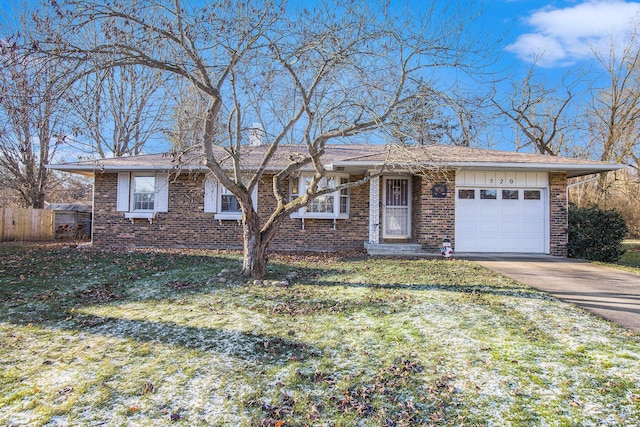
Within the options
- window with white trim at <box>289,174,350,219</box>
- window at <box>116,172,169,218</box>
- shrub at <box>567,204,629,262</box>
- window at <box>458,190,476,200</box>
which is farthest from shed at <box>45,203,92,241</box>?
shrub at <box>567,204,629,262</box>

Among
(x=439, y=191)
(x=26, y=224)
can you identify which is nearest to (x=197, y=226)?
(x=439, y=191)

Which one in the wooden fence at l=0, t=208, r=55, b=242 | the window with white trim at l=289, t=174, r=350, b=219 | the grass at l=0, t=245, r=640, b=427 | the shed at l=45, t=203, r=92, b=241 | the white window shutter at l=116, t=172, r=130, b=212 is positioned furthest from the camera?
the shed at l=45, t=203, r=92, b=241

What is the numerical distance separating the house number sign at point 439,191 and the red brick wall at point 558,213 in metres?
3.07

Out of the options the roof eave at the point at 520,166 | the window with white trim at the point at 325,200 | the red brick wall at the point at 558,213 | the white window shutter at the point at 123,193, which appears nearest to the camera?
the roof eave at the point at 520,166

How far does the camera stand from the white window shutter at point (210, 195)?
1238cm

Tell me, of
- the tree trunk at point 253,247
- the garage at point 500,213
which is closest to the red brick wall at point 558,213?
the garage at point 500,213

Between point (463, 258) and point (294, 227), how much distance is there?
204 inches

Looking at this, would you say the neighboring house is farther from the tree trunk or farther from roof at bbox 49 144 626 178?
the tree trunk

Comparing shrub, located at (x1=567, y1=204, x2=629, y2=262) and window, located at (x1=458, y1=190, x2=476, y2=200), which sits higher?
window, located at (x1=458, y1=190, x2=476, y2=200)

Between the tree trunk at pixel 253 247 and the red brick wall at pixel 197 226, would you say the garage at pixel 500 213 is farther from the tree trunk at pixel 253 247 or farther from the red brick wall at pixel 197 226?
the tree trunk at pixel 253 247

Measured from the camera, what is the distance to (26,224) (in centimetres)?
1612

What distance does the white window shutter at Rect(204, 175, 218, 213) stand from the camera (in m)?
12.4

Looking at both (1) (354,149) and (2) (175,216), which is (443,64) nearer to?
(1) (354,149)

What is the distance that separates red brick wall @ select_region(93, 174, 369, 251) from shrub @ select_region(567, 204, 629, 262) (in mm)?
6053
